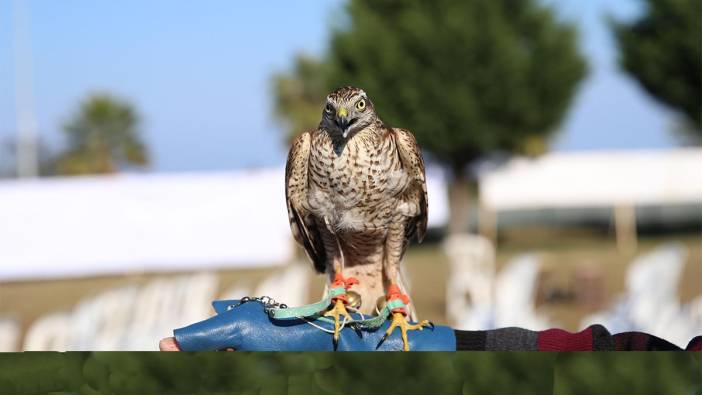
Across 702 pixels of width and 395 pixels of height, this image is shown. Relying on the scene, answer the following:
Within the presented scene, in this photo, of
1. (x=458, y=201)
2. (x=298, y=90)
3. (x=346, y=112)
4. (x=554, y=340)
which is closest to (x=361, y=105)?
(x=346, y=112)

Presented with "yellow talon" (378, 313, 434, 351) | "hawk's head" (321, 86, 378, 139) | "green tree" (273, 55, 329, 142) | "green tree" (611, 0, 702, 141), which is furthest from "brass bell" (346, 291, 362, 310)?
"green tree" (273, 55, 329, 142)

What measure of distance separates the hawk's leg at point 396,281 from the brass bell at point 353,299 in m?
0.08

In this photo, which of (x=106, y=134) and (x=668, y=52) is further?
(x=106, y=134)

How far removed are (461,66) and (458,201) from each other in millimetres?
4576

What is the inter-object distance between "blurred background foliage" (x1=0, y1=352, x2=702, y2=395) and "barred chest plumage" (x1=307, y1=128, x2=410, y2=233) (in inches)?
43.1

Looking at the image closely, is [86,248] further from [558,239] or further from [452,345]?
[558,239]

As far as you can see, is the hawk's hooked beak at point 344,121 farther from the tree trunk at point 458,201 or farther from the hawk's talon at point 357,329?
the tree trunk at point 458,201

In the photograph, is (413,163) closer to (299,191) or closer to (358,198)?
(358,198)

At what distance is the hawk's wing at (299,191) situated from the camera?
8.20 ft

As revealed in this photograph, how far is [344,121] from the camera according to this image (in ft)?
7.22

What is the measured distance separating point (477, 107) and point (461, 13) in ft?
9.00

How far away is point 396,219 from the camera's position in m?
2.49

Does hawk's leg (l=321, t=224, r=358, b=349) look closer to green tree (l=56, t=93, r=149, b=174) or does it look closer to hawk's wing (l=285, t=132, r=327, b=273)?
hawk's wing (l=285, t=132, r=327, b=273)

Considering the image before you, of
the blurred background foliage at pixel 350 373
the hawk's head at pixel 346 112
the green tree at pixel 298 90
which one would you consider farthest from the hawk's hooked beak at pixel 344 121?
the green tree at pixel 298 90
